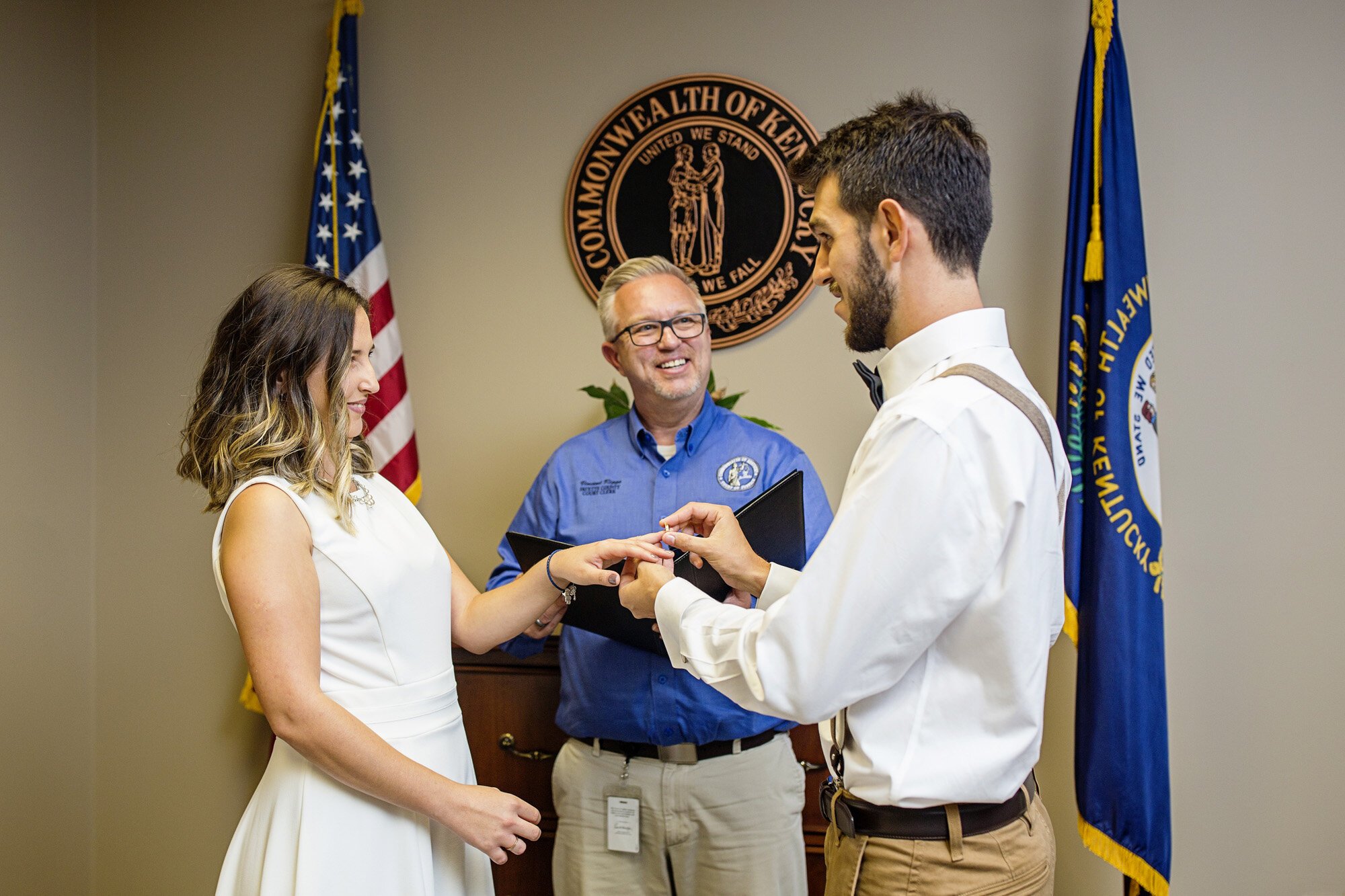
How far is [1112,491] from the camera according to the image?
2.58m

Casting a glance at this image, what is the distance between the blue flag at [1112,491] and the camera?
2461 millimetres

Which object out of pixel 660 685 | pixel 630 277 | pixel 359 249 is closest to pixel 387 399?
pixel 359 249

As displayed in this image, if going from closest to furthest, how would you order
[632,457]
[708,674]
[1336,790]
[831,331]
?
[708,674] < [632,457] < [1336,790] < [831,331]

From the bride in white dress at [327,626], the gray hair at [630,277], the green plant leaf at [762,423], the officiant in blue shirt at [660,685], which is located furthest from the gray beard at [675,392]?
the bride in white dress at [327,626]

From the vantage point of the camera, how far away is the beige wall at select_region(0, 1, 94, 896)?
3.16m

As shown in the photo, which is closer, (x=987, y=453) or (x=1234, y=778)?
(x=987, y=453)

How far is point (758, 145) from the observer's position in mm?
3045

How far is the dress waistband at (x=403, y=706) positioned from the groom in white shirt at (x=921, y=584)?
16.6 inches

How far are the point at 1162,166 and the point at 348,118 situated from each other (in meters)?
2.50

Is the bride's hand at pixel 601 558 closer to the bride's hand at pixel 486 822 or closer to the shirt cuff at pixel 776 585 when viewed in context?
the shirt cuff at pixel 776 585

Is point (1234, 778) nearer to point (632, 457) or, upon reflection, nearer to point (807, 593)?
point (632, 457)

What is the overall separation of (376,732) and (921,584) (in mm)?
858

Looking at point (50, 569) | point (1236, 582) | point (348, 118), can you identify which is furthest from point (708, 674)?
point (50, 569)

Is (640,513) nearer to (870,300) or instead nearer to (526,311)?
(870,300)
